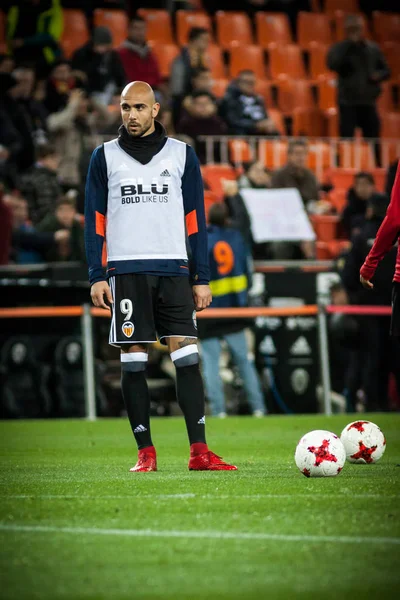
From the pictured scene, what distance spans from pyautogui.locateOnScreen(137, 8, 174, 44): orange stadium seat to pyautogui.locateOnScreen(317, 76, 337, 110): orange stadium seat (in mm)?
2912

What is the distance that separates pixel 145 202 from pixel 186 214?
31 cm

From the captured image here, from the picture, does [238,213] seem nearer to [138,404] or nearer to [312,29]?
[312,29]

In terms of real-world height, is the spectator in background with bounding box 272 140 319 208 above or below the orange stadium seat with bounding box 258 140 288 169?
below

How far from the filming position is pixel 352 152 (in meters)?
21.5

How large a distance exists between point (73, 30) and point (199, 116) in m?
4.38

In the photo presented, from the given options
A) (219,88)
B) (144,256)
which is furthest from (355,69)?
(144,256)

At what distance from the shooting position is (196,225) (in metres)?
7.42

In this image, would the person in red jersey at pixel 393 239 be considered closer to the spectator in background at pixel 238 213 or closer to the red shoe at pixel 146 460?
the red shoe at pixel 146 460

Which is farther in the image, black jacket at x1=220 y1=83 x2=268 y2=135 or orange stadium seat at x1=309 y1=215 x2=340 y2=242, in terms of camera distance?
black jacket at x1=220 y1=83 x2=268 y2=135

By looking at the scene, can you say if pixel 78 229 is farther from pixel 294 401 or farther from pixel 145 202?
pixel 145 202

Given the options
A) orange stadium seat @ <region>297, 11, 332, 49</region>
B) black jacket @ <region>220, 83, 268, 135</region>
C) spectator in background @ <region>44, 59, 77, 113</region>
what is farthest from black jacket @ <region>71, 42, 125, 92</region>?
orange stadium seat @ <region>297, 11, 332, 49</region>

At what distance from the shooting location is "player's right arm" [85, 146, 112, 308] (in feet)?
24.0

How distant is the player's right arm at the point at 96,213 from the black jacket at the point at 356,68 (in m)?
13.8

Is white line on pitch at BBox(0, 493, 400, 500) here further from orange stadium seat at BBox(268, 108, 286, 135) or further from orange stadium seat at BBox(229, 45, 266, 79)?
orange stadium seat at BBox(229, 45, 266, 79)
